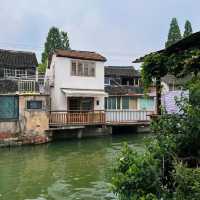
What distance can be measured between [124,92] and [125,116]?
463 cm

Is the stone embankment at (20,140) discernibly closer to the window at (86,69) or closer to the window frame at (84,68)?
the window frame at (84,68)

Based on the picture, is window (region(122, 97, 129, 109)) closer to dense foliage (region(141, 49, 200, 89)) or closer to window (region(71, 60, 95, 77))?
window (region(71, 60, 95, 77))

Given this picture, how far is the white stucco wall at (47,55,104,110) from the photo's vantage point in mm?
27547

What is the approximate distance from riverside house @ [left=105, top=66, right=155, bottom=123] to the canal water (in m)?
5.04

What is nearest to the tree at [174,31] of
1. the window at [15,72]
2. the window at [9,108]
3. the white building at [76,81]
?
the white building at [76,81]

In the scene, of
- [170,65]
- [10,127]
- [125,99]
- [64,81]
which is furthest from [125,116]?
[170,65]

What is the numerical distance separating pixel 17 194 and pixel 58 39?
4167 centimetres

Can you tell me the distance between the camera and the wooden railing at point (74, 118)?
2567 cm

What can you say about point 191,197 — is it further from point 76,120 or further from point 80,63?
point 80,63

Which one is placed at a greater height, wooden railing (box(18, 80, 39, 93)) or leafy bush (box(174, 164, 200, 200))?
wooden railing (box(18, 80, 39, 93))

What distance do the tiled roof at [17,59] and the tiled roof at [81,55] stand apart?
3836 millimetres

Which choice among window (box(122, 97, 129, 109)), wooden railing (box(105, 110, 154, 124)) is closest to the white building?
wooden railing (box(105, 110, 154, 124))

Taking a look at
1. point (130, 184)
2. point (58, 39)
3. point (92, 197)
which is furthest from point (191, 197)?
point (58, 39)

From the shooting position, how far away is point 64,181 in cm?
1327
